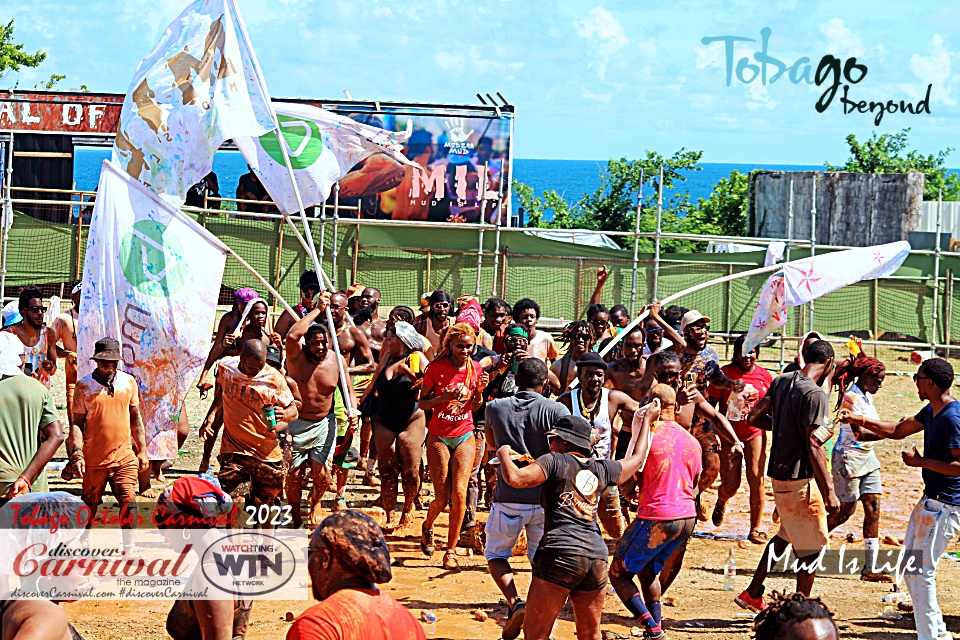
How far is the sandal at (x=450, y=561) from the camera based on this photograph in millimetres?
8859

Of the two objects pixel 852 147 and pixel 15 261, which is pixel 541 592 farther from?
pixel 852 147

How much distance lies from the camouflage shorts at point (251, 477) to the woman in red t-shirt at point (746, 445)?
152 inches

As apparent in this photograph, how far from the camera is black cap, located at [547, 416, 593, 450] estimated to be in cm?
611

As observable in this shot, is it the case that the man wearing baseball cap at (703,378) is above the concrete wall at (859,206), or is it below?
below

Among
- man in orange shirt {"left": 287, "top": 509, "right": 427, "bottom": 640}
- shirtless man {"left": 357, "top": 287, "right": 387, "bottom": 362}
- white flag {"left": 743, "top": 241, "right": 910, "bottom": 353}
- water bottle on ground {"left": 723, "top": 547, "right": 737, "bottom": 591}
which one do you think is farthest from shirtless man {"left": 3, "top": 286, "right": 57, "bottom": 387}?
man in orange shirt {"left": 287, "top": 509, "right": 427, "bottom": 640}

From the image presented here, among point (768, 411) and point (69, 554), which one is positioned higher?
point (768, 411)

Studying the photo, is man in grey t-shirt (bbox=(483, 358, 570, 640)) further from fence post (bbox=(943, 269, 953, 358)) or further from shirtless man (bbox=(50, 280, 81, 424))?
→ fence post (bbox=(943, 269, 953, 358))

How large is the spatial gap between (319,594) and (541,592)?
2.28 m

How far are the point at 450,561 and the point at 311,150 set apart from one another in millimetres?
3801

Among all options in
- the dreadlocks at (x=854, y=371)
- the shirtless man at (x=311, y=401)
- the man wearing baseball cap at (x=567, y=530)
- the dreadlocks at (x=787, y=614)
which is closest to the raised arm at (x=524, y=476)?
the man wearing baseball cap at (x=567, y=530)

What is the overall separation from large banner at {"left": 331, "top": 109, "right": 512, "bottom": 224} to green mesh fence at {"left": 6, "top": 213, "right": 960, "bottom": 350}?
2.35 m

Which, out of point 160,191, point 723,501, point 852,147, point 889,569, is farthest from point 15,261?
point 852,147

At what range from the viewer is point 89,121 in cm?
2498

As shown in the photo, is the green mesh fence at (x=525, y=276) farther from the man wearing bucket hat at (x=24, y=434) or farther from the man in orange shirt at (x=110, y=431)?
the man wearing bucket hat at (x=24, y=434)
